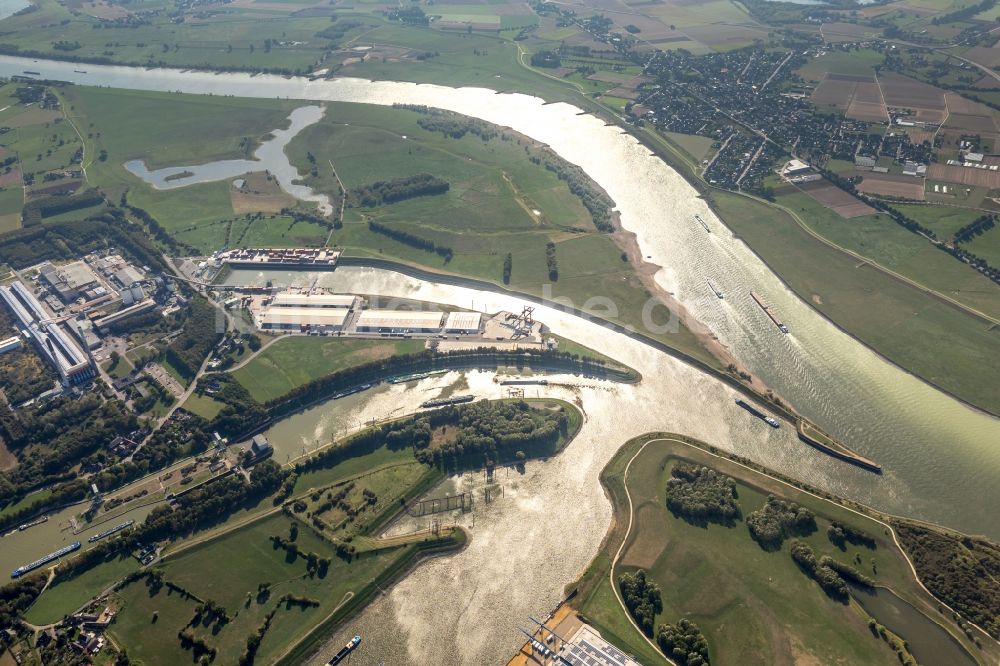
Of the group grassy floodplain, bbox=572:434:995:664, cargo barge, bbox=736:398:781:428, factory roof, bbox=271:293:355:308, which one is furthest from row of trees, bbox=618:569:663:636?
factory roof, bbox=271:293:355:308

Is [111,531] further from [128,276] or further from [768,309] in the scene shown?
[768,309]

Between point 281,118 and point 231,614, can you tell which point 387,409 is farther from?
point 281,118

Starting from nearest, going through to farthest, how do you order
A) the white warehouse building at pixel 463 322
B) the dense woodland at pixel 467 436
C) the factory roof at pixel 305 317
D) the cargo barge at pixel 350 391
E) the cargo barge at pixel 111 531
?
the cargo barge at pixel 111 531 < the dense woodland at pixel 467 436 < the cargo barge at pixel 350 391 < the white warehouse building at pixel 463 322 < the factory roof at pixel 305 317

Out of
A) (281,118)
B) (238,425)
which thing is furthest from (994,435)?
(281,118)

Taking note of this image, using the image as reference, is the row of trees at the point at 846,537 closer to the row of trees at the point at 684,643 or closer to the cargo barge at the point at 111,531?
the row of trees at the point at 684,643

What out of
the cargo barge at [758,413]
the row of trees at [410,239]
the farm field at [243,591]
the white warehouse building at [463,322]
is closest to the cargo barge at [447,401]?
the white warehouse building at [463,322]

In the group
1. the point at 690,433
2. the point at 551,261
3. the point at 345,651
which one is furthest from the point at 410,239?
the point at 345,651
